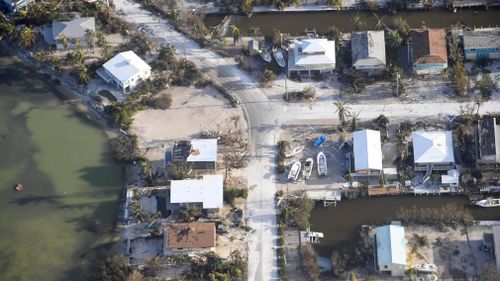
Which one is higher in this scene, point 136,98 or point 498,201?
point 136,98

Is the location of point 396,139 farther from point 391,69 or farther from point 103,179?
point 103,179

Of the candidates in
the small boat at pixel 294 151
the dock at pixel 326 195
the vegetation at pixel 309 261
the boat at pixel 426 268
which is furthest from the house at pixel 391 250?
the small boat at pixel 294 151

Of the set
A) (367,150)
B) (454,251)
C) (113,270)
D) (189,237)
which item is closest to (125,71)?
(189,237)

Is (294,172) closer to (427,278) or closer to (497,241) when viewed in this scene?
(427,278)

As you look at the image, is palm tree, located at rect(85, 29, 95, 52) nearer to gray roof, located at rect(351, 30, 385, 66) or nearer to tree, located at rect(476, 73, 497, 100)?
gray roof, located at rect(351, 30, 385, 66)

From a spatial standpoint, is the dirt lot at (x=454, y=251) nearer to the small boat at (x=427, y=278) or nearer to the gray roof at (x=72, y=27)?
the small boat at (x=427, y=278)

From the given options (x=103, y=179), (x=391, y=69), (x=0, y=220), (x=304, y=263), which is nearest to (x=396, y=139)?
(x=391, y=69)
